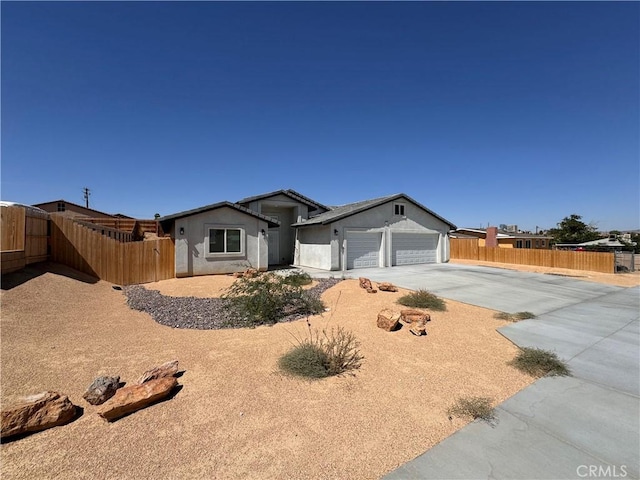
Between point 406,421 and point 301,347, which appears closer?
point 406,421

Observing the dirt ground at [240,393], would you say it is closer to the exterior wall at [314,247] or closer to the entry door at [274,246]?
the exterior wall at [314,247]

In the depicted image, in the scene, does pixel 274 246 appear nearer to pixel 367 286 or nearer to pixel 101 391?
pixel 367 286

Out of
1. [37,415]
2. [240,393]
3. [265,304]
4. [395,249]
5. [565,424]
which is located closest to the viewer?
[37,415]

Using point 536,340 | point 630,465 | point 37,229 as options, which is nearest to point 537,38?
point 536,340

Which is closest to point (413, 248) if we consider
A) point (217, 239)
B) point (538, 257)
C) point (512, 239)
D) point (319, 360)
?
point (538, 257)

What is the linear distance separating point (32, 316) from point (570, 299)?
14588 millimetres

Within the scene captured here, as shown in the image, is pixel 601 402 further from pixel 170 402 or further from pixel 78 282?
pixel 78 282

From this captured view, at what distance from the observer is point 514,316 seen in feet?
22.8

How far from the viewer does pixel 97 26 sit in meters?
8.63

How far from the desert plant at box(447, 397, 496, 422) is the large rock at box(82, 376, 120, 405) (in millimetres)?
4064

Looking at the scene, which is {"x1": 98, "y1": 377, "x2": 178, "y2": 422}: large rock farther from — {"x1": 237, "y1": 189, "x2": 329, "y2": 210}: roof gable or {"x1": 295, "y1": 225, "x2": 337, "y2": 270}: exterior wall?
{"x1": 237, "y1": 189, "x2": 329, "y2": 210}: roof gable

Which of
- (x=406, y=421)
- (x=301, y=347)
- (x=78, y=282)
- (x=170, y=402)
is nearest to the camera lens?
(x=406, y=421)

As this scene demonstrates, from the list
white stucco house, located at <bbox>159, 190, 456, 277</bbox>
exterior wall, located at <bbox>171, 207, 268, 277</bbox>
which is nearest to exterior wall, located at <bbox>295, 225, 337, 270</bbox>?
white stucco house, located at <bbox>159, 190, 456, 277</bbox>

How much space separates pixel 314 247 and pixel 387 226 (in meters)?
4.84
